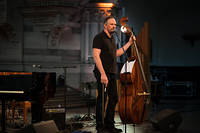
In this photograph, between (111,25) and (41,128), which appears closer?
(41,128)

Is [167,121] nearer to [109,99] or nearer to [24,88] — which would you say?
[109,99]

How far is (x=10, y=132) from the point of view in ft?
14.9

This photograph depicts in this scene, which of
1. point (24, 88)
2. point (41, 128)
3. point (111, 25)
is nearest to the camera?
point (41, 128)

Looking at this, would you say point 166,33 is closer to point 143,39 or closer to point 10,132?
point 143,39

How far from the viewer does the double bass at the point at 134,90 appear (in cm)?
389

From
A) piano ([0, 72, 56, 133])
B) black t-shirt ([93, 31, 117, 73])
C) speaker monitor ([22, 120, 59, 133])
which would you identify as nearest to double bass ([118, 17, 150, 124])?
black t-shirt ([93, 31, 117, 73])

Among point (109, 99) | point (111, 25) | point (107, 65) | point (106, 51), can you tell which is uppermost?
point (111, 25)

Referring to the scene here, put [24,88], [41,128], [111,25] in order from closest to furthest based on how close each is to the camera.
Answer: [41,128] < [111,25] < [24,88]

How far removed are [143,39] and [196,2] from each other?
7.09 meters

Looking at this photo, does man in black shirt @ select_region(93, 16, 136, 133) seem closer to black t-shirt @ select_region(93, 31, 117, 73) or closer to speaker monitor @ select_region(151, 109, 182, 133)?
black t-shirt @ select_region(93, 31, 117, 73)

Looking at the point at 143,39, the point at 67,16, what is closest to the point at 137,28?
the point at 67,16

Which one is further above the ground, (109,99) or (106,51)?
(106,51)

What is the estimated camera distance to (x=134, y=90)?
3.94m

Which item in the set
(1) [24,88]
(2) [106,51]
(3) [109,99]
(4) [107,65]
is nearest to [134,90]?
(3) [109,99]
